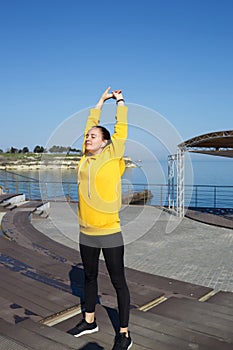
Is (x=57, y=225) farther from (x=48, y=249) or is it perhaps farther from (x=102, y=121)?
(x=102, y=121)

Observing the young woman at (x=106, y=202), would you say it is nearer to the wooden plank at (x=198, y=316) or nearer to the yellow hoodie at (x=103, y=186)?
the yellow hoodie at (x=103, y=186)

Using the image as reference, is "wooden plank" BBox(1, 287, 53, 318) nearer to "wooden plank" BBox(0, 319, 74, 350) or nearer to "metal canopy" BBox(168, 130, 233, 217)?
"wooden plank" BBox(0, 319, 74, 350)

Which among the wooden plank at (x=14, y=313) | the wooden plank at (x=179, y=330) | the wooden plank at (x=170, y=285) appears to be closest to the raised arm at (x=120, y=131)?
the wooden plank at (x=179, y=330)

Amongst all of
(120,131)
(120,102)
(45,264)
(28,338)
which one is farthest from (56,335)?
(45,264)

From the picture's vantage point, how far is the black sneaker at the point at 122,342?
215 centimetres

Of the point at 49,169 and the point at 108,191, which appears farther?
the point at 49,169

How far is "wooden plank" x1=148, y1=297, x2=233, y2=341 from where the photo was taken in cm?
251

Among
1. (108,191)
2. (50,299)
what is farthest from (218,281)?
(108,191)

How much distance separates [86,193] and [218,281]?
10.5ft

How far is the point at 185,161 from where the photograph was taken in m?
10.2

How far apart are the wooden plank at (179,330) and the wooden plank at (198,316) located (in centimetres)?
11

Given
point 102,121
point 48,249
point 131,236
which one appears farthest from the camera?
point 131,236

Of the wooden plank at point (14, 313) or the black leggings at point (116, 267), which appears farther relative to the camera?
the wooden plank at point (14, 313)

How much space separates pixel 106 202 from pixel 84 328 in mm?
921
